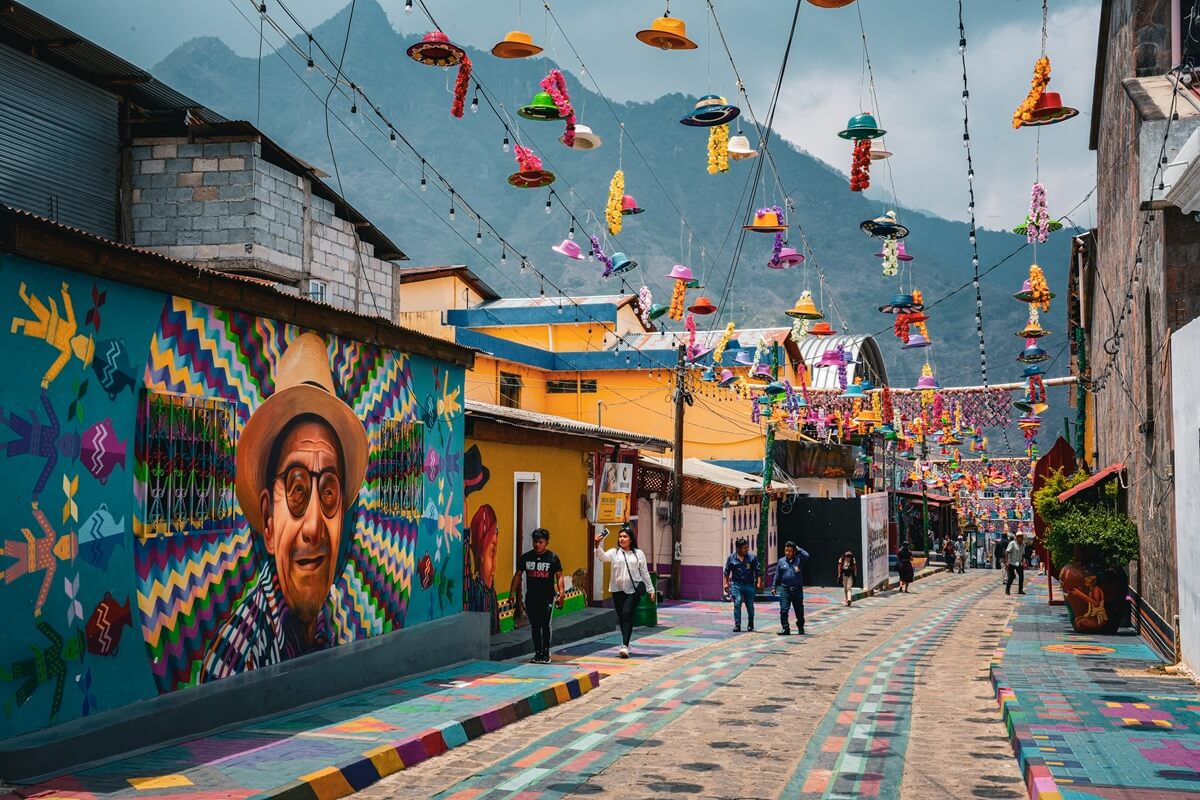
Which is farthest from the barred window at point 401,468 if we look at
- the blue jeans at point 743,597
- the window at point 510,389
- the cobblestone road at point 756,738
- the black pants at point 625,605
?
the window at point 510,389

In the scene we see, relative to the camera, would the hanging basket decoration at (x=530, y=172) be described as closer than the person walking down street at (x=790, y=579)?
Yes

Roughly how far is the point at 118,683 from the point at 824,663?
11.4 metres

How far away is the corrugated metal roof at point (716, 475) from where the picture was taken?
3194 centimetres

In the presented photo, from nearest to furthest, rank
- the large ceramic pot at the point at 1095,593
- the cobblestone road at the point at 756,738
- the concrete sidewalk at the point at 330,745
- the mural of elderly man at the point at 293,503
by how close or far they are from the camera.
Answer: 1. the concrete sidewalk at the point at 330,745
2. the cobblestone road at the point at 756,738
3. the mural of elderly man at the point at 293,503
4. the large ceramic pot at the point at 1095,593

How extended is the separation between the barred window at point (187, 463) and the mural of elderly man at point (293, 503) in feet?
0.88

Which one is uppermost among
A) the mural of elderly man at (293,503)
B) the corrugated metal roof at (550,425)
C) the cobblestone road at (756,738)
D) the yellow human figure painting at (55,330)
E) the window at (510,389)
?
the window at (510,389)

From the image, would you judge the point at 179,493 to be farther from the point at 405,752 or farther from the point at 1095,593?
the point at 1095,593

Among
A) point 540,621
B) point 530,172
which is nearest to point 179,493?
point 530,172

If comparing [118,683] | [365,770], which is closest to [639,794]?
[365,770]

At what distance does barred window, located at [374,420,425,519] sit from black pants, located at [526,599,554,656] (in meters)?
2.18

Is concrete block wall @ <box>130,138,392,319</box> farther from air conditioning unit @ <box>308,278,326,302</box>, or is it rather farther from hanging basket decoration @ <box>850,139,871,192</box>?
hanging basket decoration @ <box>850,139,871,192</box>

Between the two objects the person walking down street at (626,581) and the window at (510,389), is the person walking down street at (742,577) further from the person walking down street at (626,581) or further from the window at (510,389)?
the window at (510,389)

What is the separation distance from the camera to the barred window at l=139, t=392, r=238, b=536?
966 centimetres

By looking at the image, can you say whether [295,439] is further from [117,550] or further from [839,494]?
[839,494]
